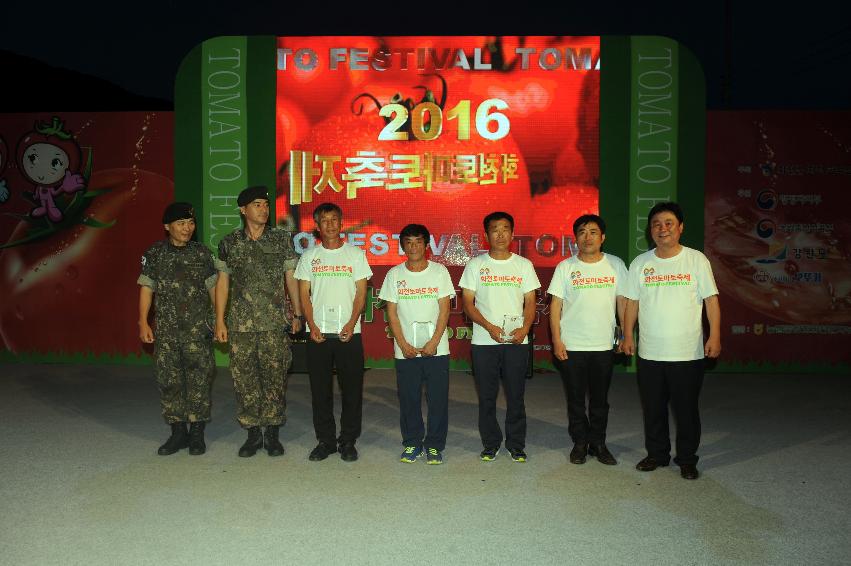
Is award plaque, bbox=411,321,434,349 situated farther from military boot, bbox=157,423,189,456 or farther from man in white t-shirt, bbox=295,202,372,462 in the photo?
military boot, bbox=157,423,189,456

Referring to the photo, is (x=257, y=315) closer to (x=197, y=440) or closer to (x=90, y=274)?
(x=197, y=440)

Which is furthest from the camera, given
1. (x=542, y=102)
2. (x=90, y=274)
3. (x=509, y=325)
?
(x=90, y=274)

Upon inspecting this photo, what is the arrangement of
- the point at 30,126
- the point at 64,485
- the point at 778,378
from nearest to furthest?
the point at 64,485, the point at 778,378, the point at 30,126

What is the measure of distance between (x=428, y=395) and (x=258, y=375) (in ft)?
3.72

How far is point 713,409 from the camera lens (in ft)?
20.0

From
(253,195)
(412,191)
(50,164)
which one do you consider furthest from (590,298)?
(50,164)

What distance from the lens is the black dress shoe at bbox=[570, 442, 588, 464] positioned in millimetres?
4453

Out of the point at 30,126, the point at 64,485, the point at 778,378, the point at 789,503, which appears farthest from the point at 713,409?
the point at 30,126

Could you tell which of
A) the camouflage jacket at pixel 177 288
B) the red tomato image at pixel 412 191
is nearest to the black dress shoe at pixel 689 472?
the camouflage jacket at pixel 177 288

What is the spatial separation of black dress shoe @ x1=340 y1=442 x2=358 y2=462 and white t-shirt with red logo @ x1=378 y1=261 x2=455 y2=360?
0.66 metres

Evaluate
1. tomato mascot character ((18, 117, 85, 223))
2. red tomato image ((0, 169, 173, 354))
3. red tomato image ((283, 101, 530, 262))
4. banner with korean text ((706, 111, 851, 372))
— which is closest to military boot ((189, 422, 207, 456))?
red tomato image ((283, 101, 530, 262))

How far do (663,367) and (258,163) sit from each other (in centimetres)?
521

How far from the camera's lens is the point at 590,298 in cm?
438

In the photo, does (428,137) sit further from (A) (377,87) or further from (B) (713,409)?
(B) (713,409)
